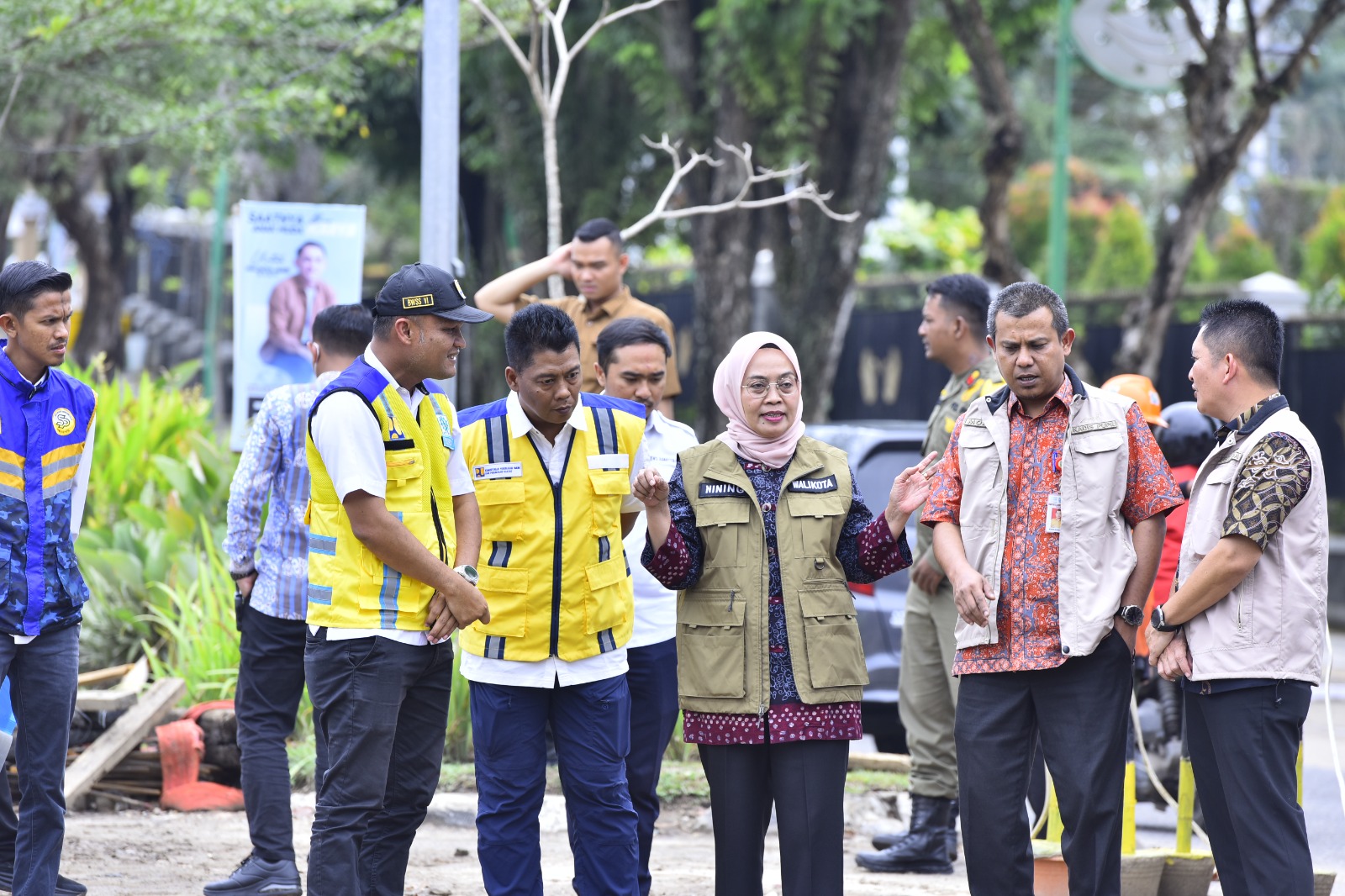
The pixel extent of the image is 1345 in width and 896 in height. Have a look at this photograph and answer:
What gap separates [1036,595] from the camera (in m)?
4.28

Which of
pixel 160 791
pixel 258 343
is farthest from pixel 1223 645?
pixel 258 343

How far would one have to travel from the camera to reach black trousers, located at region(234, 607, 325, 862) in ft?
17.3

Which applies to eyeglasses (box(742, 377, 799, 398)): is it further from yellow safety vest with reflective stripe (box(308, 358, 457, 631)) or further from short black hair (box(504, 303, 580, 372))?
yellow safety vest with reflective stripe (box(308, 358, 457, 631))

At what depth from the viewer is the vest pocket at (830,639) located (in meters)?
4.28

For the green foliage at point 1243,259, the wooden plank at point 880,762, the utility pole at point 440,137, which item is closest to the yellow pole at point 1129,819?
the wooden plank at point 880,762

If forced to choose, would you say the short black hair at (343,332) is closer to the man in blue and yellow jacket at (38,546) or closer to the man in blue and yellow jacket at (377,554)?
the man in blue and yellow jacket at (38,546)

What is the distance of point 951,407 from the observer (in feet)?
18.8

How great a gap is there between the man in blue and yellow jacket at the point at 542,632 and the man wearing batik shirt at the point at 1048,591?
3.28 feet

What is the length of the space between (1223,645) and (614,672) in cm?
170

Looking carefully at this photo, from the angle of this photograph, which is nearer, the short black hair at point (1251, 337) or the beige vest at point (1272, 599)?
the beige vest at point (1272, 599)

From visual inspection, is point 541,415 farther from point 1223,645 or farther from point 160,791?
point 160,791

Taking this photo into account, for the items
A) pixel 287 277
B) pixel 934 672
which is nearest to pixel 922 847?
pixel 934 672

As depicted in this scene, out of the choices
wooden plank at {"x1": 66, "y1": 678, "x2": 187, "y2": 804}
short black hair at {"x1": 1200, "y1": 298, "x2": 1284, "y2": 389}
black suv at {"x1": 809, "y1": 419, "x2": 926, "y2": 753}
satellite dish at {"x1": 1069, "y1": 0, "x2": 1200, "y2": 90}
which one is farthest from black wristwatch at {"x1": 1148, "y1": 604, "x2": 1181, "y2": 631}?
satellite dish at {"x1": 1069, "y1": 0, "x2": 1200, "y2": 90}

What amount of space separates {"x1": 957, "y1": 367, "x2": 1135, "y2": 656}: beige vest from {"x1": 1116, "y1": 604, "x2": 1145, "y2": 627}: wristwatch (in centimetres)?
3
